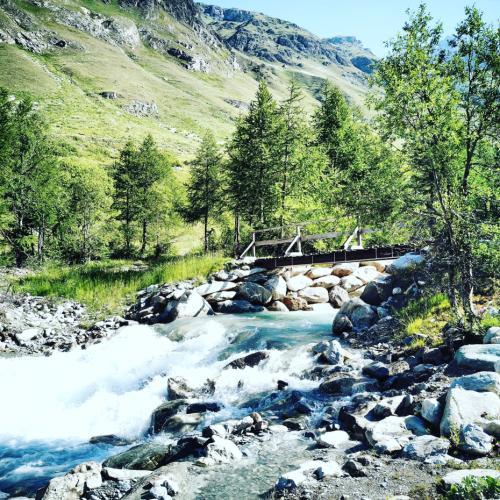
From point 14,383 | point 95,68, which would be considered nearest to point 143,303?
point 14,383

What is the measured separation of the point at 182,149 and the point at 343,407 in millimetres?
96473

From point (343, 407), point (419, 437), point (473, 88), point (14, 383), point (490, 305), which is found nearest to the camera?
point (419, 437)

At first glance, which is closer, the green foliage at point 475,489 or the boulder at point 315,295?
the green foliage at point 475,489

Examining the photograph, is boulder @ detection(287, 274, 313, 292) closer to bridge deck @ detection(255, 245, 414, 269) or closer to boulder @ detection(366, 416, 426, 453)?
bridge deck @ detection(255, 245, 414, 269)

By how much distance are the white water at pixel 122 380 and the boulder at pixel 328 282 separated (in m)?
3.81

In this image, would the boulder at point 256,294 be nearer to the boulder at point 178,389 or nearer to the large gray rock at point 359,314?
the large gray rock at point 359,314

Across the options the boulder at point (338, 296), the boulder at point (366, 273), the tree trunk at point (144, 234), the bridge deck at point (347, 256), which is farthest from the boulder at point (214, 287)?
the tree trunk at point (144, 234)

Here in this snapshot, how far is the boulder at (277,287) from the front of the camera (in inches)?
830

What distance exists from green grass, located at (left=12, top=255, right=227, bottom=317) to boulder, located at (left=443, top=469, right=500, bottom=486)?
17714 mm

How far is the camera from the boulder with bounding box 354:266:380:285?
2145 centimetres

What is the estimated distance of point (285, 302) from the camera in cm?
2083

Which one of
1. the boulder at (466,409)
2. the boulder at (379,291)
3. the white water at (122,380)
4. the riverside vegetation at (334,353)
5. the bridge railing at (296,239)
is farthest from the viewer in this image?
the bridge railing at (296,239)

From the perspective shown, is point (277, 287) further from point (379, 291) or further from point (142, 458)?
point (142, 458)

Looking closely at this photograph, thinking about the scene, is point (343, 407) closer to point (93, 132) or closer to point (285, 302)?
point (285, 302)
